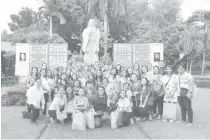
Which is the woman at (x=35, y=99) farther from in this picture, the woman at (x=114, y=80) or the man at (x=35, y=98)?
the woman at (x=114, y=80)

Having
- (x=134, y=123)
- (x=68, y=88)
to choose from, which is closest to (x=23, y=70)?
(x=68, y=88)

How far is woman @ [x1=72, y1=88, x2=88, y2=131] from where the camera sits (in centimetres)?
647

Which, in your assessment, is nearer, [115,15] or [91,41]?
[91,41]

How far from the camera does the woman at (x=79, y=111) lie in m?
6.47

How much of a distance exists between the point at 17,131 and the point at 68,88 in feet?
5.65

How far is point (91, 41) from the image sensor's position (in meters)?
14.6

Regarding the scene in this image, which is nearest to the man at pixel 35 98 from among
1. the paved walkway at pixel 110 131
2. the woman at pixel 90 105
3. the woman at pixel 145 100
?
the paved walkway at pixel 110 131

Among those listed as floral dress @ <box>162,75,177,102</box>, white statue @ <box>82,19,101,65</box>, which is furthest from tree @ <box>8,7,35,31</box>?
floral dress @ <box>162,75,177,102</box>

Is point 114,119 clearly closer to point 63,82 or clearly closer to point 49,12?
point 63,82

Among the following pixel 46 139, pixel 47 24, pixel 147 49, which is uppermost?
pixel 47 24

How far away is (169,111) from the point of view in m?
7.29

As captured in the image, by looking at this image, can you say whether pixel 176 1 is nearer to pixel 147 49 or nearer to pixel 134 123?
pixel 147 49

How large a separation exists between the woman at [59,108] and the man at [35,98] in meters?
0.42

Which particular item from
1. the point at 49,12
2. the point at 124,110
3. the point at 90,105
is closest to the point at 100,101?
the point at 90,105
